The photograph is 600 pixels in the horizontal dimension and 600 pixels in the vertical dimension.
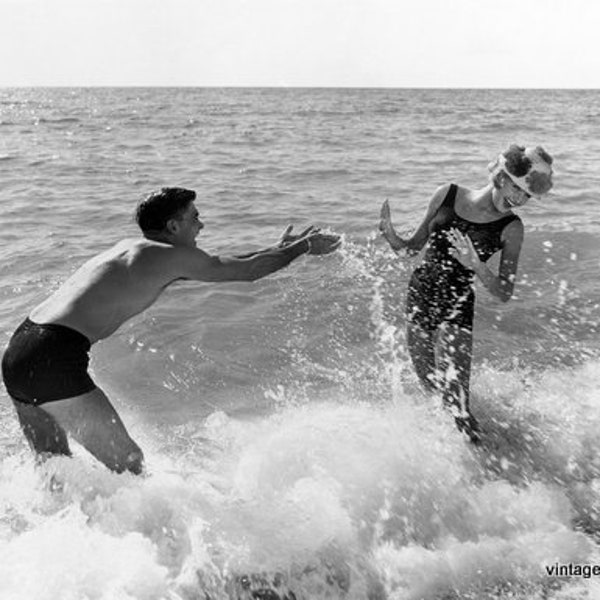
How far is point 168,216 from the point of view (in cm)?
353

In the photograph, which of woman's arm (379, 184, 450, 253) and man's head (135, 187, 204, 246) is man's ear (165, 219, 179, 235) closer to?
man's head (135, 187, 204, 246)

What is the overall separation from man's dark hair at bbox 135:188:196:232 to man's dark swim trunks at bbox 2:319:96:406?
67 centimetres

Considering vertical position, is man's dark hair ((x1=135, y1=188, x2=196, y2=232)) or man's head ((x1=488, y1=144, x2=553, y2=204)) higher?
man's head ((x1=488, y1=144, x2=553, y2=204))

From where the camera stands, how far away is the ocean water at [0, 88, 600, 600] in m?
3.59

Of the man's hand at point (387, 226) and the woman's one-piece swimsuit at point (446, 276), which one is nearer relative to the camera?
the woman's one-piece swimsuit at point (446, 276)

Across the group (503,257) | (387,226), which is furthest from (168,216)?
(503,257)

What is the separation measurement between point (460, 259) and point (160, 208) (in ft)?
5.87

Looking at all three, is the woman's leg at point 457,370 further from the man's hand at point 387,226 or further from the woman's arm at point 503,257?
the man's hand at point 387,226

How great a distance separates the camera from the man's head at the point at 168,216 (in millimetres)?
3525

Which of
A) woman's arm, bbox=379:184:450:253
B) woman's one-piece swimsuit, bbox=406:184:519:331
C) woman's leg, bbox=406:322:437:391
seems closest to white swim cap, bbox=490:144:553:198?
woman's one-piece swimsuit, bbox=406:184:519:331

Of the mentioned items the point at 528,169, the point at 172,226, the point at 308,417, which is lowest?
the point at 308,417

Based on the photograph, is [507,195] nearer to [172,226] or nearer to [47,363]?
[172,226]

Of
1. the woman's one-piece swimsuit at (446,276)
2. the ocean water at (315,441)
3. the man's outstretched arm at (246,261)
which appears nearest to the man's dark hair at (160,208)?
the man's outstretched arm at (246,261)

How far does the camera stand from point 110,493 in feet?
12.7
